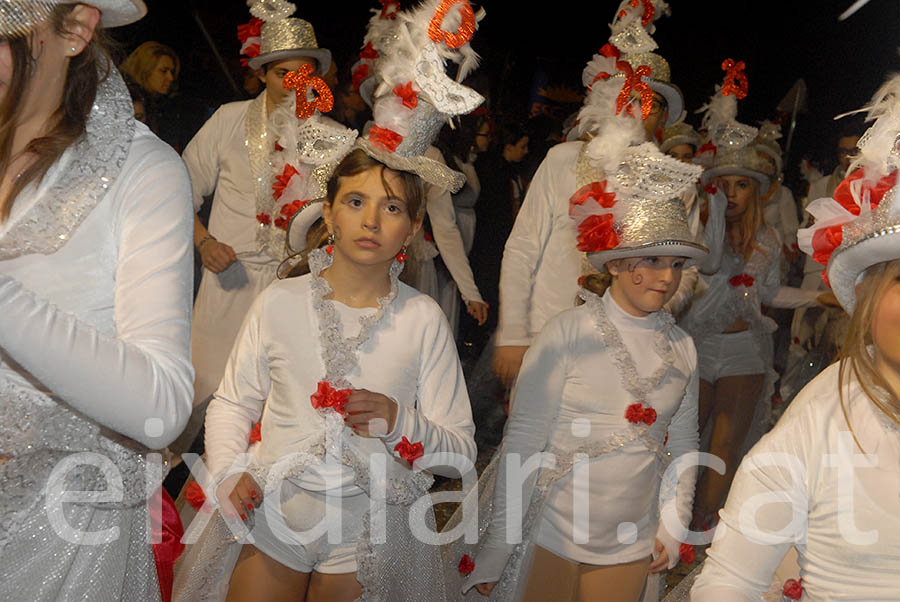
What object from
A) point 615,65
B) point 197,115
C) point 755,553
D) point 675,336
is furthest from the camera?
point 197,115

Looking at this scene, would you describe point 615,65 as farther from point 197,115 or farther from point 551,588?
point 197,115

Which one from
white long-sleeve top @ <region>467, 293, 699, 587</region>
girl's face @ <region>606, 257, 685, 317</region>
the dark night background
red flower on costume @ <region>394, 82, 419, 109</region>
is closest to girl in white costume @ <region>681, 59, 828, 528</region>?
girl's face @ <region>606, 257, 685, 317</region>

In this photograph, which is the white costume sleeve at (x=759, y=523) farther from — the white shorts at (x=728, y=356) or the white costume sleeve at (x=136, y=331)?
the white shorts at (x=728, y=356)

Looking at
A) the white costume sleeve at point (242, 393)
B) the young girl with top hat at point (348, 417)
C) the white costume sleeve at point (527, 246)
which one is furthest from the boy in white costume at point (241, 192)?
the white costume sleeve at point (242, 393)

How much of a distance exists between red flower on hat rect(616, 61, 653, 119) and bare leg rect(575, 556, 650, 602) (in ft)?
6.22

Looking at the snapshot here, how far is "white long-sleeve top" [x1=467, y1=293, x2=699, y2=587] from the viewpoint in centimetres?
365

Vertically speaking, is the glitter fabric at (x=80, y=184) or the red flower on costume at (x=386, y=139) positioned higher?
the glitter fabric at (x=80, y=184)

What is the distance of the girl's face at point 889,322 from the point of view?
213cm

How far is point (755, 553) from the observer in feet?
7.19

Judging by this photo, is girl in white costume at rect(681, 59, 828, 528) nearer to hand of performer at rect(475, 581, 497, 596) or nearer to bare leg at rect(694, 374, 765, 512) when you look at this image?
bare leg at rect(694, 374, 765, 512)

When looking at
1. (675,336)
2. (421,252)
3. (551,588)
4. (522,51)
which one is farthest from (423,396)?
(522,51)

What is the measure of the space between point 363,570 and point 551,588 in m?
1.00

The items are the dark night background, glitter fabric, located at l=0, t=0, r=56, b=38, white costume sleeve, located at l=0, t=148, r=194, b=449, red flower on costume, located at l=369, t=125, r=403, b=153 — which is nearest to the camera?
white costume sleeve, located at l=0, t=148, r=194, b=449

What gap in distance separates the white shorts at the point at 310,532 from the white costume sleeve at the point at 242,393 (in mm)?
221
